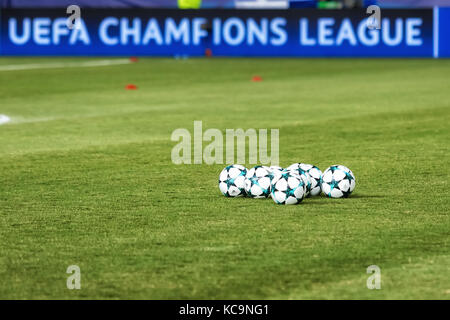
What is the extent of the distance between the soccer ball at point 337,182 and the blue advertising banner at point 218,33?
20408mm

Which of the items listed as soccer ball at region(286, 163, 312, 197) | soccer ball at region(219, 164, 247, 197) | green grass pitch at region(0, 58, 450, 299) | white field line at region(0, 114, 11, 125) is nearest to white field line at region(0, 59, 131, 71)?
green grass pitch at region(0, 58, 450, 299)

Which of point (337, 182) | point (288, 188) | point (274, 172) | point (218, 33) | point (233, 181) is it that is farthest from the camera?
point (218, 33)

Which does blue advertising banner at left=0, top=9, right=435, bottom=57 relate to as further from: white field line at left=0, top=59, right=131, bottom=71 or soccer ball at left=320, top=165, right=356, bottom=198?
soccer ball at left=320, top=165, right=356, bottom=198

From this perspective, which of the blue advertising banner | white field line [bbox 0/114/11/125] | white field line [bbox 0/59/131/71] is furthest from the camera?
the blue advertising banner

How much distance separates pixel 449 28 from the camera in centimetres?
2797

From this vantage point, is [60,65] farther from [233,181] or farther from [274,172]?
[274,172]

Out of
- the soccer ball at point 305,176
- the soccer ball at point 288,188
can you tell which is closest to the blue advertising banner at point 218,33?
the soccer ball at point 305,176

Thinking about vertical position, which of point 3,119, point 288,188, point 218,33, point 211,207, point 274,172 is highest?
point 218,33

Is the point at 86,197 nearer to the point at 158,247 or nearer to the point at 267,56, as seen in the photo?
the point at 158,247

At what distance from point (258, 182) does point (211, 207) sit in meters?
0.50

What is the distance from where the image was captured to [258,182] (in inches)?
328

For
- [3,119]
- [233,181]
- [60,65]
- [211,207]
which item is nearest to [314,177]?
[233,181]

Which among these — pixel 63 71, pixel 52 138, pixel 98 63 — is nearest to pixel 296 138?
pixel 52 138

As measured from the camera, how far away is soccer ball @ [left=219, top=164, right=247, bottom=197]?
332 inches
